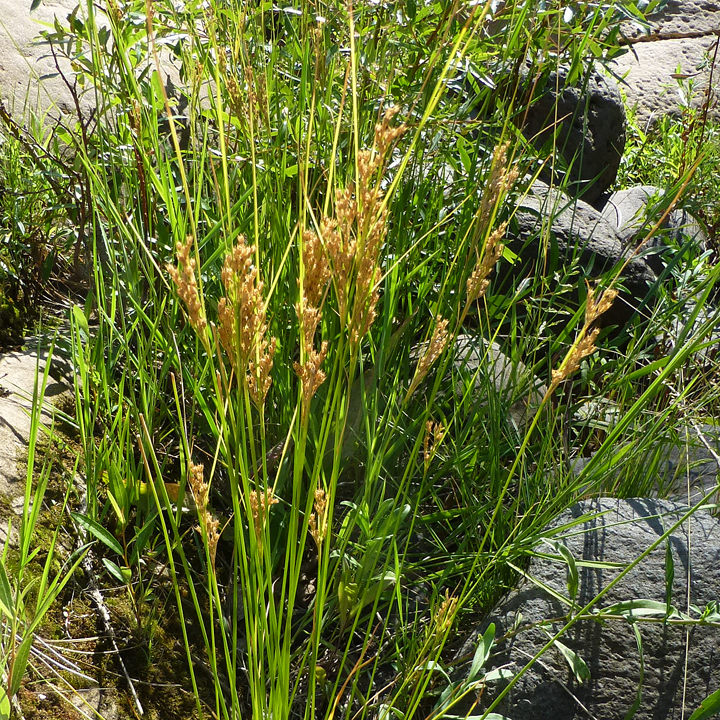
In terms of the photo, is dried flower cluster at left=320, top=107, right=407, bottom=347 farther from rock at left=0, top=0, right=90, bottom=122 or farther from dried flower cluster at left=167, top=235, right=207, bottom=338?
rock at left=0, top=0, right=90, bottom=122

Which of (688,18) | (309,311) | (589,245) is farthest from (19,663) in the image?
(688,18)

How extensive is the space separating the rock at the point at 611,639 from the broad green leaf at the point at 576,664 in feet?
0.15

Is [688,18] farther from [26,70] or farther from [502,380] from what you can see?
[502,380]

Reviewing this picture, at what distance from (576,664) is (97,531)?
33.9 inches

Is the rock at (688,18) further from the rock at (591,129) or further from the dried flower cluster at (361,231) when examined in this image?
the dried flower cluster at (361,231)

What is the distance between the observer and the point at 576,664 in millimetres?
1229

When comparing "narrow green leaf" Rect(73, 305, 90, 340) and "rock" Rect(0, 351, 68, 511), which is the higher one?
"narrow green leaf" Rect(73, 305, 90, 340)

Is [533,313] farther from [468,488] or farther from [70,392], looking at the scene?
[70,392]

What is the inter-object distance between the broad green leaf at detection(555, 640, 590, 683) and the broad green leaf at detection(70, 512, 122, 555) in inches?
30.7

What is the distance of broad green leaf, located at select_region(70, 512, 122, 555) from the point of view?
1.23m

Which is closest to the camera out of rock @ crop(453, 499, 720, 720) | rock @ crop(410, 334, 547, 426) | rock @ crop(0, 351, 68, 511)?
rock @ crop(453, 499, 720, 720)

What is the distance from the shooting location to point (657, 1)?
1.76 m

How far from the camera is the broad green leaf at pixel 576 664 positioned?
1197 millimetres

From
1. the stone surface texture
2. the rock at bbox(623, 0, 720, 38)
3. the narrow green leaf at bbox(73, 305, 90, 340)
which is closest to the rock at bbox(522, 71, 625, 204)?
the stone surface texture
